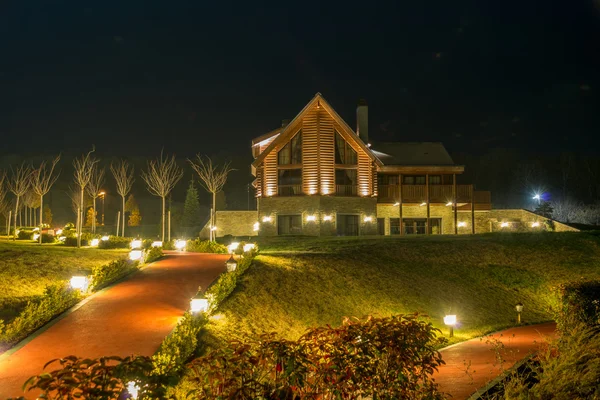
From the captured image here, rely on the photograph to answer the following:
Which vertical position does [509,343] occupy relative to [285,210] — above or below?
below

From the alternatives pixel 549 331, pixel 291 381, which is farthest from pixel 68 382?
pixel 549 331

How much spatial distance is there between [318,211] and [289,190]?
2.70m

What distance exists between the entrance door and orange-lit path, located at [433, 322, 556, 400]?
17.5 meters

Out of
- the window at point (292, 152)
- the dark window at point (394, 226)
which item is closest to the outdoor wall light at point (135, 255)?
the window at point (292, 152)

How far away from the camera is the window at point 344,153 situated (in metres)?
35.1

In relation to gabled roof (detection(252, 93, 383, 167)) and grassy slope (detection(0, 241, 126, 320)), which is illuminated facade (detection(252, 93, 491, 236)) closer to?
gabled roof (detection(252, 93, 383, 167))

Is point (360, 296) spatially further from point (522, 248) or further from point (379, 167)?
point (379, 167)

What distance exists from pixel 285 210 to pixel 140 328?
22.5 meters

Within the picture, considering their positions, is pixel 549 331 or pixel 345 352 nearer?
pixel 345 352

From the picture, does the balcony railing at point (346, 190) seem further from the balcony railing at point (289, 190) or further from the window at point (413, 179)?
the window at point (413, 179)

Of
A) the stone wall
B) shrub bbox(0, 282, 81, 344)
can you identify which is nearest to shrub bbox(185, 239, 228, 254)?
the stone wall

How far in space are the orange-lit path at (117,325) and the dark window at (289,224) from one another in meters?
15.9

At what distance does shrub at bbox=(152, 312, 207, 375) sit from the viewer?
30.8ft

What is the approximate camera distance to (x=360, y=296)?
58.1ft
